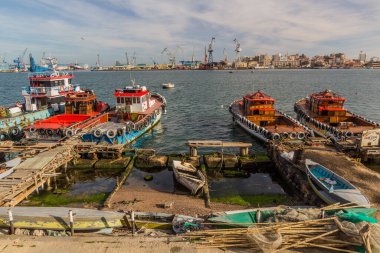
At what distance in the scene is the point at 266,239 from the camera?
34.8 feet

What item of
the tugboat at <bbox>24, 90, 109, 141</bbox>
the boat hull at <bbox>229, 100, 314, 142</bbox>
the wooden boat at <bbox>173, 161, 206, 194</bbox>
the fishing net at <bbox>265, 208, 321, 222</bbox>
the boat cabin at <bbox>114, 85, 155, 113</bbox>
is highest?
the boat cabin at <bbox>114, 85, 155, 113</bbox>

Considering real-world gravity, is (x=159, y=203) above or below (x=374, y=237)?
below

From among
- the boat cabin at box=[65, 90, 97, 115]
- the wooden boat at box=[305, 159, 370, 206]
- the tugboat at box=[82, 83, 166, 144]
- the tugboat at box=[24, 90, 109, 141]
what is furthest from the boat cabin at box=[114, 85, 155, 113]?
the wooden boat at box=[305, 159, 370, 206]

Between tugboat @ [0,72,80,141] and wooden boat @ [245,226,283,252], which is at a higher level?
tugboat @ [0,72,80,141]

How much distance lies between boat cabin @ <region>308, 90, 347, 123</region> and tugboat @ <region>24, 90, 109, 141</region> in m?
28.5

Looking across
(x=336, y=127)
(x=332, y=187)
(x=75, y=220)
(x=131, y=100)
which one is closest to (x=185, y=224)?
(x=75, y=220)

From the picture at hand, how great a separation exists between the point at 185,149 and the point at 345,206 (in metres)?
20.7

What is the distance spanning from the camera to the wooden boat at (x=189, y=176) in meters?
18.8

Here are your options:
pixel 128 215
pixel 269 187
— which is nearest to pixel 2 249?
pixel 128 215

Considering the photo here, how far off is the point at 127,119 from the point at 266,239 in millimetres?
27492

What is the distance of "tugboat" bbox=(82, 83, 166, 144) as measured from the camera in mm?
27234

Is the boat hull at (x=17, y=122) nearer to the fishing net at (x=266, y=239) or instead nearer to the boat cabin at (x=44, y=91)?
the boat cabin at (x=44, y=91)

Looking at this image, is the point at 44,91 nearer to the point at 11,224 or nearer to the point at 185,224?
the point at 11,224

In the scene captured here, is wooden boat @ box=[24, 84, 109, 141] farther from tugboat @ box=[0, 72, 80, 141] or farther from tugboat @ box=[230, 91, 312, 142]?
tugboat @ box=[230, 91, 312, 142]
